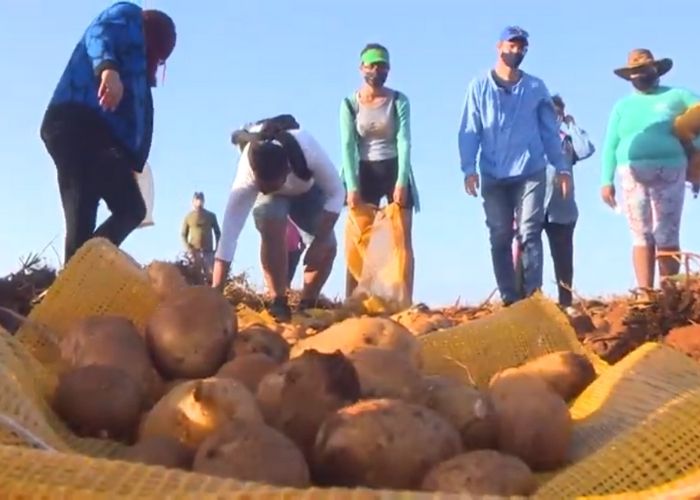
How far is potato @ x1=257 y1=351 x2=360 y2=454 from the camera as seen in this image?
2.03m

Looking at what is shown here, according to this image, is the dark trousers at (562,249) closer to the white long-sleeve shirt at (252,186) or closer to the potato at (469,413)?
the white long-sleeve shirt at (252,186)

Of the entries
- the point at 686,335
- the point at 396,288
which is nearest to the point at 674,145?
the point at 396,288

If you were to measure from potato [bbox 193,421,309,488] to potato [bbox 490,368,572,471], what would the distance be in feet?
1.73

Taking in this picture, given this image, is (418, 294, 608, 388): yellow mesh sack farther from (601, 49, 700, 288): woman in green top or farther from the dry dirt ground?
(601, 49, 700, 288): woman in green top

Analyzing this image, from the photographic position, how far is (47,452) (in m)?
1.55

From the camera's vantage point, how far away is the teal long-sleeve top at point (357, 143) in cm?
780

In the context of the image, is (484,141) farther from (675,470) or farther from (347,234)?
(675,470)

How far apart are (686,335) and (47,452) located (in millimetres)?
3230

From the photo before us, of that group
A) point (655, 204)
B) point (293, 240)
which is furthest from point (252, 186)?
point (655, 204)

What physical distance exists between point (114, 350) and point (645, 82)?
248 inches

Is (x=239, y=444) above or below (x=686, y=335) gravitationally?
above

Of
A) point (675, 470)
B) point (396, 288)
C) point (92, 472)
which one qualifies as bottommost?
point (396, 288)

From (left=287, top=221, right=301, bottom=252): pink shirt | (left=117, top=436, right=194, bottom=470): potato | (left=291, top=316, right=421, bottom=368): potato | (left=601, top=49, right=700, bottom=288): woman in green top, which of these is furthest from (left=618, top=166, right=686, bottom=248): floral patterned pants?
(left=117, top=436, right=194, bottom=470): potato

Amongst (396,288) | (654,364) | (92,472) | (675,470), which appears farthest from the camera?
(396,288)
